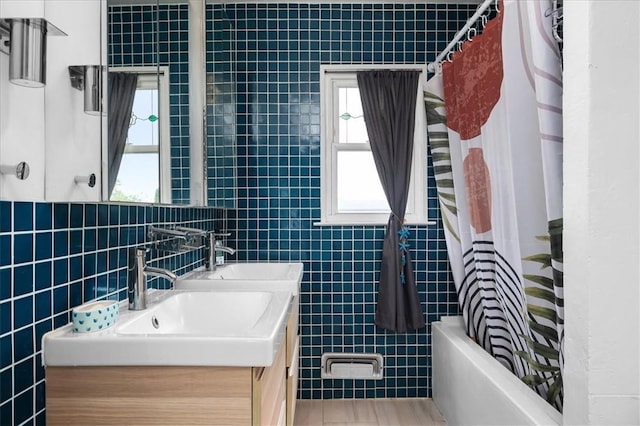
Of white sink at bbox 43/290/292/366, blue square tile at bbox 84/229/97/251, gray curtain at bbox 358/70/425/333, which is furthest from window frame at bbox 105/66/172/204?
gray curtain at bbox 358/70/425/333

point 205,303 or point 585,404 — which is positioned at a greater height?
point 205,303

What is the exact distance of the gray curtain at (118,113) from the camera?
49.9 inches

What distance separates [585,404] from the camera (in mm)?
1196

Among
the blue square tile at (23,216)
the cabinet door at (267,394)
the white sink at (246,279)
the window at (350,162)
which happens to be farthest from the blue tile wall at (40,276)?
the window at (350,162)

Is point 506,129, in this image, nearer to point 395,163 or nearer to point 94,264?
point 395,163

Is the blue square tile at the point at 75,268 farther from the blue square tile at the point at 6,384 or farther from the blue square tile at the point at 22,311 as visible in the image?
the blue square tile at the point at 6,384

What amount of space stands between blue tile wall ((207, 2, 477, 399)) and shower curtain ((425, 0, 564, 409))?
0.48 meters

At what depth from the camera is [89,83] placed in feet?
3.87

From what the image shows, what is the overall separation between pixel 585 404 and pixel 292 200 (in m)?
2.01

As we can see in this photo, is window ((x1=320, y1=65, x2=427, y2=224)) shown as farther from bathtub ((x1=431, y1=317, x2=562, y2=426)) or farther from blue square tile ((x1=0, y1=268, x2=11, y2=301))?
blue square tile ((x1=0, y1=268, x2=11, y2=301))

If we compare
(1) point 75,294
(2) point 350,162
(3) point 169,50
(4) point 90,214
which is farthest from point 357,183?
(1) point 75,294

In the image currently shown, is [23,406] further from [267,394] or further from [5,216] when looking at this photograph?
[267,394]

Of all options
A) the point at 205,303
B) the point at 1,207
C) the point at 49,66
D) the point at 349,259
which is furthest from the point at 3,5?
the point at 349,259

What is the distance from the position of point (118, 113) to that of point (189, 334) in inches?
25.7
